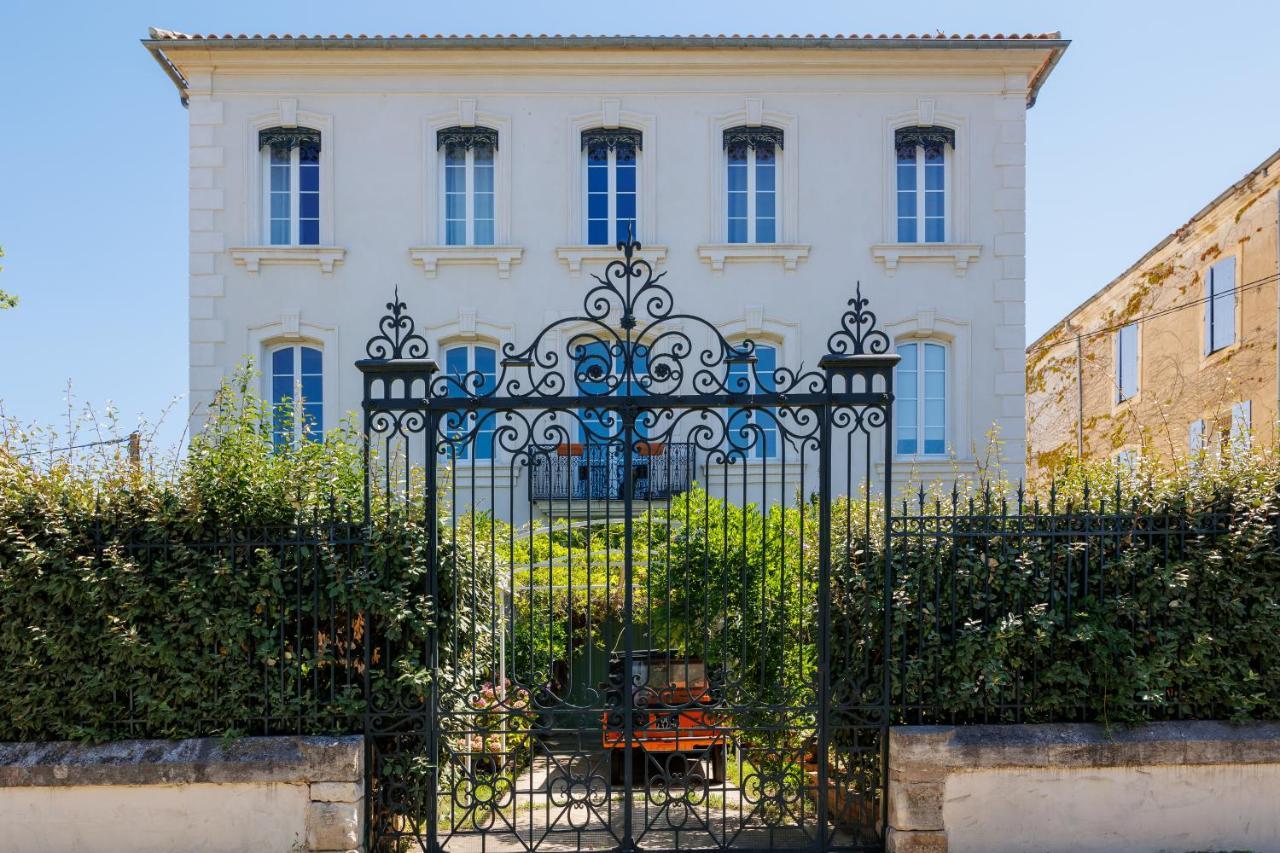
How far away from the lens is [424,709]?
6.01 meters

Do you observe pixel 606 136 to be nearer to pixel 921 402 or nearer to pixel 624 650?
pixel 921 402

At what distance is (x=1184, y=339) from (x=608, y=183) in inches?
487

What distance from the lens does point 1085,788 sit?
595cm

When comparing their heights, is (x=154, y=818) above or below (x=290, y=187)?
below

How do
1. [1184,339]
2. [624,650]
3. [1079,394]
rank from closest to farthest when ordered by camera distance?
1. [624,650]
2. [1184,339]
3. [1079,394]

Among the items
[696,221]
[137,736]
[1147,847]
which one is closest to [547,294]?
[696,221]

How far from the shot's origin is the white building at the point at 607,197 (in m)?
14.2

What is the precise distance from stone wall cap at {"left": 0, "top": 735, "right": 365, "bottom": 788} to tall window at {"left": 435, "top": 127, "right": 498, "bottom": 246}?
9891mm

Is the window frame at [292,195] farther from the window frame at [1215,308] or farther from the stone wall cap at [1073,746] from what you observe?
the window frame at [1215,308]

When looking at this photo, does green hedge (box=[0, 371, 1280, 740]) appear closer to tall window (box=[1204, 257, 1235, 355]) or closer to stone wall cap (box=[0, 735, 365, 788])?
stone wall cap (box=[0, 735, 365, 788])

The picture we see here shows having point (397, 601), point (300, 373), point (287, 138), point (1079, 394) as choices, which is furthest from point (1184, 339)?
point (397, 601)

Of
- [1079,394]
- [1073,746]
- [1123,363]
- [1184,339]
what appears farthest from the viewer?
[1079,394]

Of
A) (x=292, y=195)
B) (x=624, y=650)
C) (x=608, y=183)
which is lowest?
(x=624, y=650)

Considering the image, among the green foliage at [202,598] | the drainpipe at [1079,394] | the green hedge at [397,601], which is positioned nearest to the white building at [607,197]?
the green hedge at [397,601]
